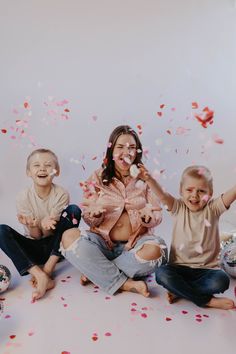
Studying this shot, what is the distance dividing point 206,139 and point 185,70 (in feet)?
1.16

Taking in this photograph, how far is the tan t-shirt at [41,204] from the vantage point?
1905 mm

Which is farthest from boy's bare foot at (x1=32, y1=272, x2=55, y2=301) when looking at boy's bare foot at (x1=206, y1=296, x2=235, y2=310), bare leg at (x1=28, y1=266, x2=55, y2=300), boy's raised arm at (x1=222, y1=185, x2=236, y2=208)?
boy's raised arm at (x1=222, y1=185, x2=236, y2=208)

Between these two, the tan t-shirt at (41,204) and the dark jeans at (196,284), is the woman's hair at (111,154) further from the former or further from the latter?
the dark jeans at (196,284)

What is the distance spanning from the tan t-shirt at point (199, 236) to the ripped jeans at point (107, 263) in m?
0.10

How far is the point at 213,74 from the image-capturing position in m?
2.18

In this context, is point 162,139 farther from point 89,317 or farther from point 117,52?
point 89,317

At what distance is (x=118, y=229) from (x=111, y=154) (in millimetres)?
315

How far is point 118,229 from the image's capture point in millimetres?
1887

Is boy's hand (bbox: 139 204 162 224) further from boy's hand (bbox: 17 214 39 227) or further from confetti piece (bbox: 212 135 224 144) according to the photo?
confetti piece (bbox: 212 135 224 144)

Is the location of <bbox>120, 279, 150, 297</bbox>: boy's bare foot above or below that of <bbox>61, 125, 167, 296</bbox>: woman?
below

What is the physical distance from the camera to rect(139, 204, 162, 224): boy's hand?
182cm

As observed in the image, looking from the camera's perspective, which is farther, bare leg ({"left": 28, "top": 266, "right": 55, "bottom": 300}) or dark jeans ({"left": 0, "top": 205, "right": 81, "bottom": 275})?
dark jeans ({"left": 0, "top": 205, "right": 81, "bottom": 275})

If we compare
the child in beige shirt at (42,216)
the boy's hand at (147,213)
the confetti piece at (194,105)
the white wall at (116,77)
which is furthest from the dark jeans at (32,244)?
the confetti piece at (194,105)

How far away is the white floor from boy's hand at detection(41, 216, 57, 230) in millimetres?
238
